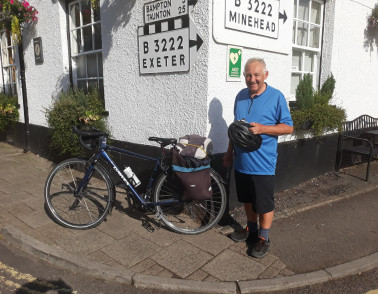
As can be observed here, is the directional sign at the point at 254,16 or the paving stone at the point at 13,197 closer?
the directional sign at the point at 254,16

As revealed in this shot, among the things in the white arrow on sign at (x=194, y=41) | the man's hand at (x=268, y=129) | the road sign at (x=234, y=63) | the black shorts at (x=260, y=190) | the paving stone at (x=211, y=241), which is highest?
the white arrow on sign at (x=194, y=41)

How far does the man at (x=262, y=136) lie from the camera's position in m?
2.80

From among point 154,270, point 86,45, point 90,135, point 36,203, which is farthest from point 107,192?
point 86,45

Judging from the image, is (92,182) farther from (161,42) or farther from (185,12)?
(185,12)

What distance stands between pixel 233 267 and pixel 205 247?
0.40 m

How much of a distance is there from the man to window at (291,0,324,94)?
260 cm

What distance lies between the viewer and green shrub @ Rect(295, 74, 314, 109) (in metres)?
4.82

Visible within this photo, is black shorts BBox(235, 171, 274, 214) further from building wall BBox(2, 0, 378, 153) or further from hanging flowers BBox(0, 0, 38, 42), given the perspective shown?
hanging flowers BBox(0, 0, 38, 42)

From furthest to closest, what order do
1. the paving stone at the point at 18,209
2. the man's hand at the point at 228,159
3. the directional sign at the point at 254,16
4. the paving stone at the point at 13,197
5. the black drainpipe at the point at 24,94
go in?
the black drainpipe at the point at 24,94 → the paving stone at the point at 13,197 → the paving stone at the point at 18,209 → the directional sign at the point at 254,16 → the man's hand at the point at 228,159

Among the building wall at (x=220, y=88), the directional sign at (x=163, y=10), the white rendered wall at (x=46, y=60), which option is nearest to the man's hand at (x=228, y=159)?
the building wall at (x=220, y=88)

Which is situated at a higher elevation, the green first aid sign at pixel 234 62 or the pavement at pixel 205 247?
the green first aid sign at pixel 234 62

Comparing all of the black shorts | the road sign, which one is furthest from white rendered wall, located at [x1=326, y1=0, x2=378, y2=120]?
the black shorts

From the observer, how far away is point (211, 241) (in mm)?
3270

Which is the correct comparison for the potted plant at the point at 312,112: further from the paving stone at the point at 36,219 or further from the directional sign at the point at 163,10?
the paving stone at the point at 36,219
